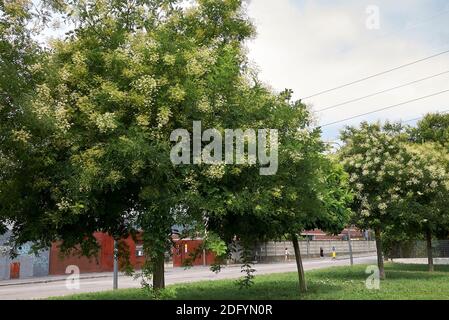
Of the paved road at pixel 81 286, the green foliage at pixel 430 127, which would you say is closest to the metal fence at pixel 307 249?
the paved road at pixel 81 286

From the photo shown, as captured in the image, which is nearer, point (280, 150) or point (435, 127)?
point (280, 150)

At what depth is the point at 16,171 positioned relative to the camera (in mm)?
11289

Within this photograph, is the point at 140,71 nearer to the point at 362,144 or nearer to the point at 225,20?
the point at 225,20

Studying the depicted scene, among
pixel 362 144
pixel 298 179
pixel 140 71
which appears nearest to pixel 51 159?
pixel 140 71

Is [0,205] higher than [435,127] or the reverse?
the reverse

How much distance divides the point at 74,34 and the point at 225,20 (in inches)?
187

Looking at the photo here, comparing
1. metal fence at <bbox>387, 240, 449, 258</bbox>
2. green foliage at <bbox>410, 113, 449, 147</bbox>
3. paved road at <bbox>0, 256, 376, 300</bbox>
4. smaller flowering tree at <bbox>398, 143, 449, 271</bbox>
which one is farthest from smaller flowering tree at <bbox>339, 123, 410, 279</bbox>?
metal fence at <bbox>387, 240, 449, 258</bbox>

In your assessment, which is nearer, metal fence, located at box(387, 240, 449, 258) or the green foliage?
the green foliage

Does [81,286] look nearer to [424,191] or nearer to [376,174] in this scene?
[376,174]

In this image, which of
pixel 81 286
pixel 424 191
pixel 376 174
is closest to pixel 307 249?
pixel 424 191

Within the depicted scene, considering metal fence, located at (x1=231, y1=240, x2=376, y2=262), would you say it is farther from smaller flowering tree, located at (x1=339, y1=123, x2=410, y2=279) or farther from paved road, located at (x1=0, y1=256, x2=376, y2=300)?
smaller flowering tree, located at (x1=339, y1=123, x2=410, y2=279)

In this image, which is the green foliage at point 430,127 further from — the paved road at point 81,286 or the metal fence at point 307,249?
the paved road at point 81,286

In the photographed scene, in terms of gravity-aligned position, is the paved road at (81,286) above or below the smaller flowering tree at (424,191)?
below

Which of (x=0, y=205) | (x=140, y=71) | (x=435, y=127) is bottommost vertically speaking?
(x=0, y=205)
